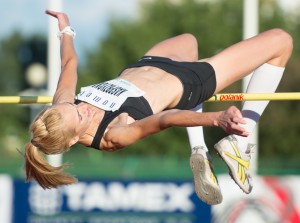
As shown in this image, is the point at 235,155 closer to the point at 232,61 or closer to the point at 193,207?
the point at 232,61

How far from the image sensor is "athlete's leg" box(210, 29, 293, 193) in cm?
725

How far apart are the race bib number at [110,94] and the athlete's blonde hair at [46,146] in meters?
0.30

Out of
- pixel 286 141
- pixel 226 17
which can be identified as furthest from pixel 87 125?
pixel 226 17

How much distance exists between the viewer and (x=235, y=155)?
7.30 metres

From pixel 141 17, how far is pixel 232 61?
28.3 m

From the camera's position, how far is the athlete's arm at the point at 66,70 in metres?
6.98

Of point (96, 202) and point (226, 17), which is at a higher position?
point (96, 202)

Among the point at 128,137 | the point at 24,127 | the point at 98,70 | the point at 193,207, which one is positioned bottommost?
the point at 24,127

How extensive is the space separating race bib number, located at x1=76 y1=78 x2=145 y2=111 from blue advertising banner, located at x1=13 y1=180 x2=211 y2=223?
4845 mm

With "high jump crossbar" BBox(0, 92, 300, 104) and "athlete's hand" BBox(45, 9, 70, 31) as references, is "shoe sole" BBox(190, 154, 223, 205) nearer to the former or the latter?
"high jump crossbar" BBox(0, 92, 300, 104)

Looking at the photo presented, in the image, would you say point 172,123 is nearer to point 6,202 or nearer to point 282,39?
point 282,39

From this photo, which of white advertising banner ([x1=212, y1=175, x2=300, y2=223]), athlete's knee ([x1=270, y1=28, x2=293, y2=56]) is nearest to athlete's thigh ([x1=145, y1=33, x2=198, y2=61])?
athlete's knee ([x1=270, y1=28, x2=293, y2=56])

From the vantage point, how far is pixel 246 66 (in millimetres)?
7262

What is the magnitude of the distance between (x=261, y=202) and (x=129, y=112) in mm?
4990
